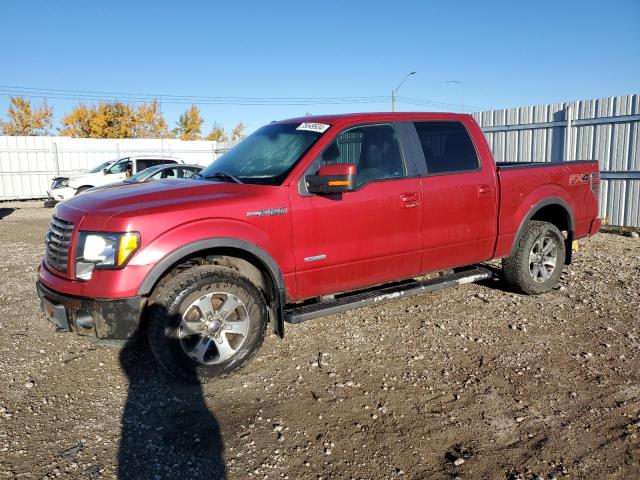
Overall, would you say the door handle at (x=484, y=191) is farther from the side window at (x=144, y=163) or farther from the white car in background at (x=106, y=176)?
the side window at (x=144, y=163)

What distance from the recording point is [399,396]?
366 centimetres

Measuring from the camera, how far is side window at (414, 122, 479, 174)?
4.97 m

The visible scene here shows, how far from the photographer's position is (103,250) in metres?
3.56

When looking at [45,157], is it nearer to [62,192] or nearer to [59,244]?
[62,192]

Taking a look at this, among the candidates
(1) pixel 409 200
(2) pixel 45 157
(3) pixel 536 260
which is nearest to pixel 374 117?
(1) pixel 409 200

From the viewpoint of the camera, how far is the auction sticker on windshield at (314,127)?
4.51 metres

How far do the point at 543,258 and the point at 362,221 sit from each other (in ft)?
8.62

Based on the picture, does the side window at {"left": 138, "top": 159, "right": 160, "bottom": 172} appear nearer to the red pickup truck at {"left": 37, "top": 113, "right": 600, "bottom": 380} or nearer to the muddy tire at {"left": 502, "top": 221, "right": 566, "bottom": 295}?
the red pickup truck at {"left": 37, "top": 113, "right": 600, "bottom": 380}

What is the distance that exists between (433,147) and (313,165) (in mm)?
1406

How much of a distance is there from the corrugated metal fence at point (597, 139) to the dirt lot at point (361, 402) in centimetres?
518

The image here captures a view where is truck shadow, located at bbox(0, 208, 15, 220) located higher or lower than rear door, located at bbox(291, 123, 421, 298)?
lower

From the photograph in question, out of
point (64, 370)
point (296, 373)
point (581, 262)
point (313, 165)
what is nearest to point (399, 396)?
point (296, 373)

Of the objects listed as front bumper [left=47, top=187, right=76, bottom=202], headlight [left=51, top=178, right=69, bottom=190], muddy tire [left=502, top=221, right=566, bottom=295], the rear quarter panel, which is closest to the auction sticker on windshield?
the rear quarter panel

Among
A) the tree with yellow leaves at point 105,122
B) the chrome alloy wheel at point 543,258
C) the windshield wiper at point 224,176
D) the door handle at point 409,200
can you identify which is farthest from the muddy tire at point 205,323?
the tree with yellow leaves at point 105,122
